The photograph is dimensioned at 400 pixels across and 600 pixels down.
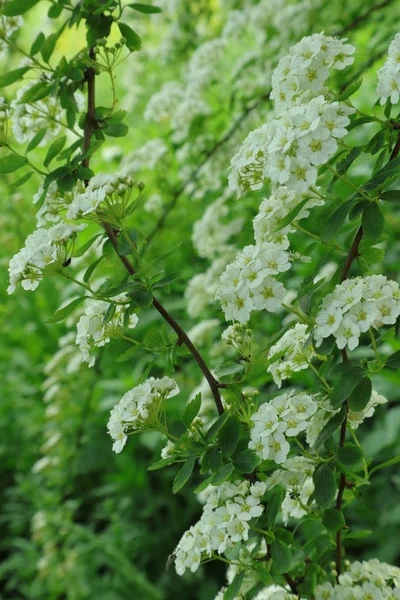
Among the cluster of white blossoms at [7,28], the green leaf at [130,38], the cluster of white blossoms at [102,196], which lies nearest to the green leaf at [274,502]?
the cluster of white blossoms at [102,196]

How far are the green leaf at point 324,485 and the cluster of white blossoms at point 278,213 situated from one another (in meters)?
0.32

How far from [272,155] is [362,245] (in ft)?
0.73

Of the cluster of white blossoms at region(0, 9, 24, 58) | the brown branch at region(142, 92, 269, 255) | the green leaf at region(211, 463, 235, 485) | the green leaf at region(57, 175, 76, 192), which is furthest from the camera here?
the brown branch at region(142, 92, 269, 255)

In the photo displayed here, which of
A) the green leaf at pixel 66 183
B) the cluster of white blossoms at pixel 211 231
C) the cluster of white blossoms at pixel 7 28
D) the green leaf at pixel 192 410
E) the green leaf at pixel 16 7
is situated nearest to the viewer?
the green leaf at pixel 192 410

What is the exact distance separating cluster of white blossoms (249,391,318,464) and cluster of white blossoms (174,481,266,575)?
2.6 inches

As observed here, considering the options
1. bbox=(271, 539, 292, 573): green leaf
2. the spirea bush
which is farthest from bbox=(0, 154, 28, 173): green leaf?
bbox=(271, 539, 292, 573): green leaf

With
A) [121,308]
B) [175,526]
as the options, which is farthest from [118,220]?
[175,526]

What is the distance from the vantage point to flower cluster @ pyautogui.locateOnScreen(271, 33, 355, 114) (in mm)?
985

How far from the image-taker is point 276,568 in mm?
1027

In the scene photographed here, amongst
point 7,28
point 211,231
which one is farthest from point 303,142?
point 211,231

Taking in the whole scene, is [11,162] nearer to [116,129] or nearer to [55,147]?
[55,147]

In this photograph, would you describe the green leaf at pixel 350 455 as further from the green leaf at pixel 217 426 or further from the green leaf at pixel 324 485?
the green leaf at pixel 217 426

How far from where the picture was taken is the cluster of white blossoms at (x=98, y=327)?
1100 mm

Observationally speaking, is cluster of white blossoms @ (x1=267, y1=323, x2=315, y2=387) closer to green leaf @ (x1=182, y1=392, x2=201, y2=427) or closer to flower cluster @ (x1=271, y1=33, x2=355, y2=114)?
green leaf @ (x1=182, y1=392, x2=201, y2=427)
